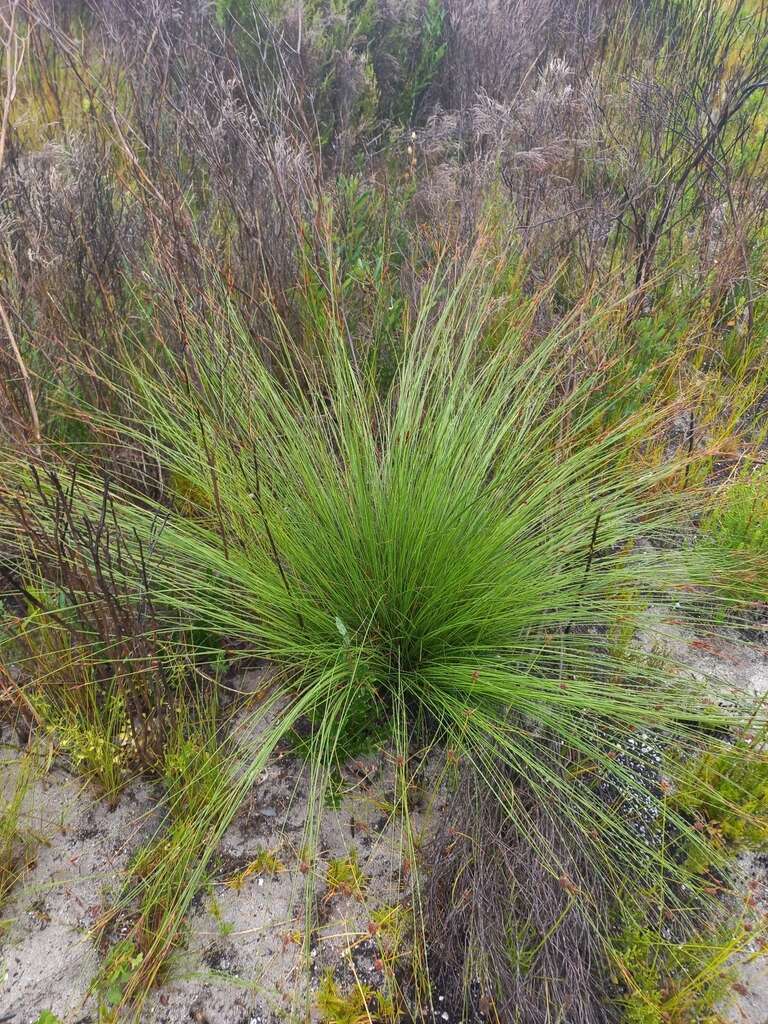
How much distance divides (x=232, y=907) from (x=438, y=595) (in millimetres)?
828

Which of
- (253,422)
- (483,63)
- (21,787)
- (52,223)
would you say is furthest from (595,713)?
(483,63)

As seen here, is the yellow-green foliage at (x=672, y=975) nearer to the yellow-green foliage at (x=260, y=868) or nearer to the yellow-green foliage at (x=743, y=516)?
the yellow-green foliage at (x=260, y=868)

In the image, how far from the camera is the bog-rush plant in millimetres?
1520

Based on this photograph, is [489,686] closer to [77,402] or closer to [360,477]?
[360,477]

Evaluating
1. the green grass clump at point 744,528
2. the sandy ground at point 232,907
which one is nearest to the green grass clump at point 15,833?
the sandy ground at point 232,907

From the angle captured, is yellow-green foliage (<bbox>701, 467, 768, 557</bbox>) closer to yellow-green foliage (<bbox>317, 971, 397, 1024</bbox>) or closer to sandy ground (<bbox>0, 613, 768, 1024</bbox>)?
sandy ground (<bbox>0, 613, 768, 1024</bbox>)

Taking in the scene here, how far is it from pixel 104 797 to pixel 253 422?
1.03m

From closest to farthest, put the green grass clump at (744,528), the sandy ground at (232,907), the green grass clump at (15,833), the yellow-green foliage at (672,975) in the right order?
the yellow-green foliage at (672,975), the sandy ground at (232,907), the green grass clump at (15,833), the green grass clump at (744,528)

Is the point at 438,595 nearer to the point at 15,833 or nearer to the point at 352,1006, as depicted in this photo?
the point at 352,1006

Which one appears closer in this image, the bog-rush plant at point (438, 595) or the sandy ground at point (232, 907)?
the sandy ground at point (232, 907)

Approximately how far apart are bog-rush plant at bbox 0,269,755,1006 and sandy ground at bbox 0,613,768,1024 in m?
0.09

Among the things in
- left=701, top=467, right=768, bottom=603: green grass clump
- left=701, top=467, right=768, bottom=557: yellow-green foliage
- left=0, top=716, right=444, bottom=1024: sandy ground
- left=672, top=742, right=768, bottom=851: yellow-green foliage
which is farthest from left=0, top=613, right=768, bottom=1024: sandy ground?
left=701, top=467, right=768, bottom=557: yellow-green foliage

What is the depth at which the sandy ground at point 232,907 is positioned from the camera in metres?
1.41

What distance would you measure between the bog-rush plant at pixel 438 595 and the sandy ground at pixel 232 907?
9 cm
